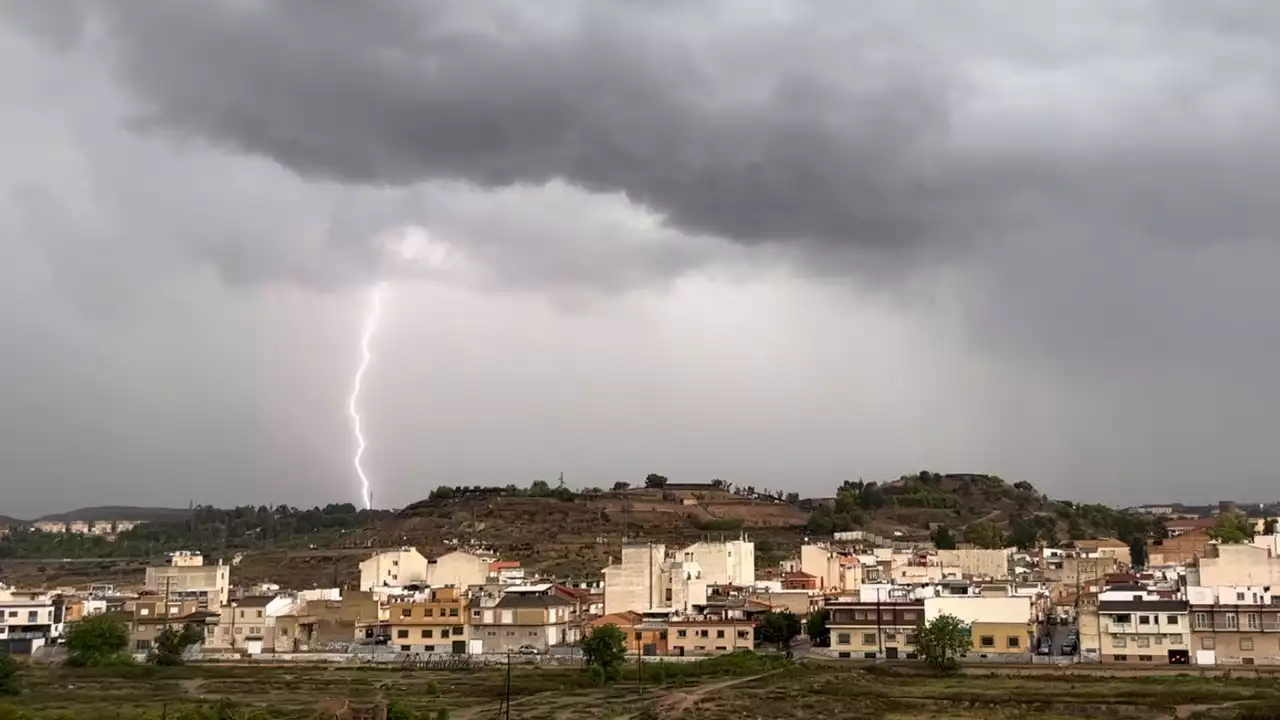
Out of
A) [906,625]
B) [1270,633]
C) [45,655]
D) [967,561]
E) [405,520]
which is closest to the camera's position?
[1270,633]

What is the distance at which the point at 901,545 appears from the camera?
13462cm

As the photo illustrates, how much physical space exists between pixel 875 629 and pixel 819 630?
17.9 feet

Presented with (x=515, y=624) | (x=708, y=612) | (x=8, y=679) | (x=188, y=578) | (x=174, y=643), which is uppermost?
(x=188, y=578)

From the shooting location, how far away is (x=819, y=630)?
7312cm

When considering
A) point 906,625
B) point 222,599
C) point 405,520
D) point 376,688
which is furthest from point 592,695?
point 405,520

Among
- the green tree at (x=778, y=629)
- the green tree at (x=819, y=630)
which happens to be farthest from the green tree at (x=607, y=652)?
the green tree at (x=819, y=630)

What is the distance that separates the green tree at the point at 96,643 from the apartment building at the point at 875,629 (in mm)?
40420

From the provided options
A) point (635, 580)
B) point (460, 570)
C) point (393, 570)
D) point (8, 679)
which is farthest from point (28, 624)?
point (635, 580)

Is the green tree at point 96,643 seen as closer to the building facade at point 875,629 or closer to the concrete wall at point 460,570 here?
the concrete wall at point 460,570

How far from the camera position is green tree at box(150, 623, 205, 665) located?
→ 230 ft

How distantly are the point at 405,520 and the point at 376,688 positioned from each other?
110000 mm

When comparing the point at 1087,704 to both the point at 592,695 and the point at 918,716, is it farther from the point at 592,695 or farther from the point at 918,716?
the point at 592,695

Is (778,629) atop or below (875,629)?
below

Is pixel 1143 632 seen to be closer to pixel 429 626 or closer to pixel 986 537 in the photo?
pixel 429 626
